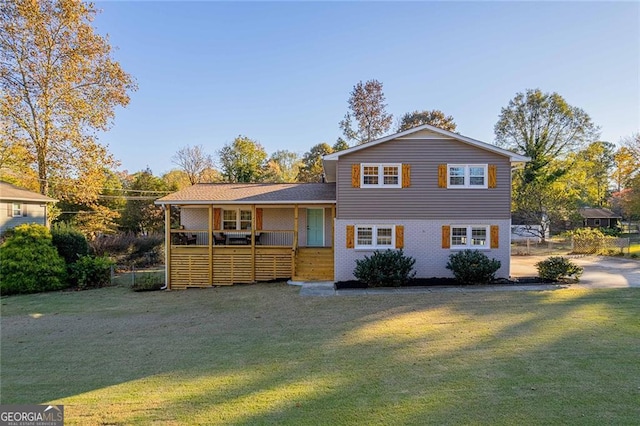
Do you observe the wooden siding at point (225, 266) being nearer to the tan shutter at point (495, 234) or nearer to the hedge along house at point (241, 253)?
the hedge along house at point (241, 253)

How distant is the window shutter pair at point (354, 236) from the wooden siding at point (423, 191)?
474 millimetres

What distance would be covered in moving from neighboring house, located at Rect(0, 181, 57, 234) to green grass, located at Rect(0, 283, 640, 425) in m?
16.1

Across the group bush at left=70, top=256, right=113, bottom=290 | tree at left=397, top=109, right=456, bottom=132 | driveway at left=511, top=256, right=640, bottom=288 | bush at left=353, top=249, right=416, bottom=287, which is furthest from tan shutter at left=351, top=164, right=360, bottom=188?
tree at left=397, top=109, right=456, bottom=132

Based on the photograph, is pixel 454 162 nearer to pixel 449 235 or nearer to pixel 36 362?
pixel 449 235

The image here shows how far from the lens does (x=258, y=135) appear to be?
1426 inches

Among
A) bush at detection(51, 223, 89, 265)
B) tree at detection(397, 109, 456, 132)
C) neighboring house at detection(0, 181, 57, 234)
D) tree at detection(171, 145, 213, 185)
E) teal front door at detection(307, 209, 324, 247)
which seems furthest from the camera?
tree at detection(171, 145, 213, 185)

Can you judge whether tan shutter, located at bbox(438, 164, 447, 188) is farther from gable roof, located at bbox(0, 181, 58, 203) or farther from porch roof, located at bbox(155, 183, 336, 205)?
gable roof, located at bbox(0, 181, 58, 203)

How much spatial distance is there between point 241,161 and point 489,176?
1006 inches

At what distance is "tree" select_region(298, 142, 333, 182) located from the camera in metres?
36.2

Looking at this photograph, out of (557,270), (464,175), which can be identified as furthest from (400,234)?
(557,270)

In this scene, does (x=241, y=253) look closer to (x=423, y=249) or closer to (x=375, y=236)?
(x=375, y=236)

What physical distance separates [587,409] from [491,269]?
9219mm

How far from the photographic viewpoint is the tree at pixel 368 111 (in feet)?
114

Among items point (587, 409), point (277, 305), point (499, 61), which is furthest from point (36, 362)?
point (499, 61)
